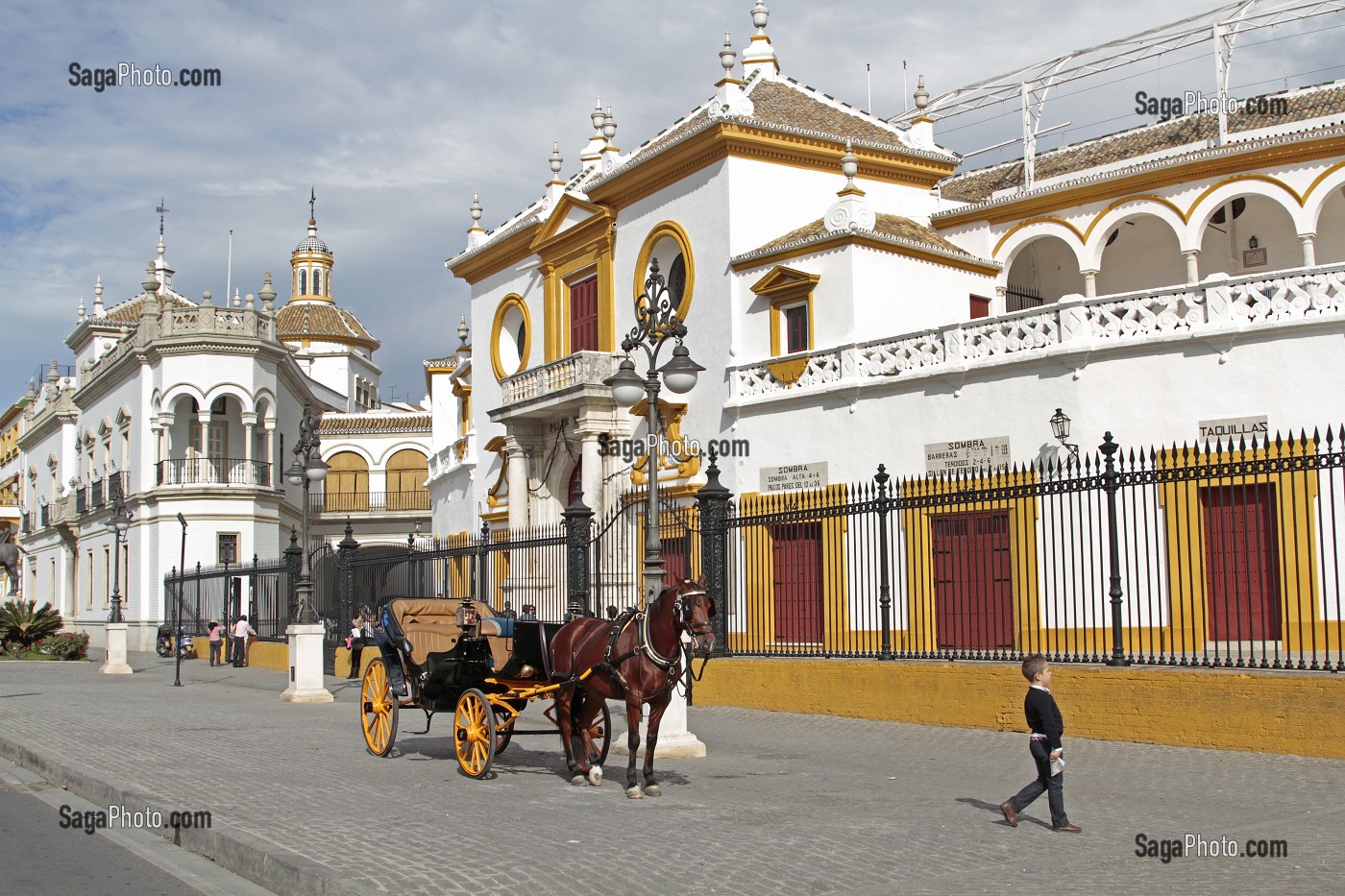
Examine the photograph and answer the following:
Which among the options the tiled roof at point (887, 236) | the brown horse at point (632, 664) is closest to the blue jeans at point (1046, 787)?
the brown horse at point (632, 664)

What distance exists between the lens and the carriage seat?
12.1 m

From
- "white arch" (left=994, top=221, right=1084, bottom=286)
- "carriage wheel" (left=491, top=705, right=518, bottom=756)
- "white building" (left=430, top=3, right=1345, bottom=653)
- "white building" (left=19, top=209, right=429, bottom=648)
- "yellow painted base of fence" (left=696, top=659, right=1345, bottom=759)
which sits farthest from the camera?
"white building" (left=19, top=209, right=429, bottom=648)

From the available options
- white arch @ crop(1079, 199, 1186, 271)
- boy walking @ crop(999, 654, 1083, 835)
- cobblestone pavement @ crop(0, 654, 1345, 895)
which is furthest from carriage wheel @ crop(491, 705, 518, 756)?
white arch @ crop(1079, 199, 1186, 271)

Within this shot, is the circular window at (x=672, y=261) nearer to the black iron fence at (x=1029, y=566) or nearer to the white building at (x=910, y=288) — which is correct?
the white building at (x=910, y=288)

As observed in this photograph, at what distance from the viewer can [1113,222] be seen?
85.6 feet

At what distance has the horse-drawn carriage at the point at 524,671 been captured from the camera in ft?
31.6

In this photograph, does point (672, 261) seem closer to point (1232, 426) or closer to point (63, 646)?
point (1232, 426)

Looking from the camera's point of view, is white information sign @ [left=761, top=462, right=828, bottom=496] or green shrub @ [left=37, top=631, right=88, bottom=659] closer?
white information sign @ [left=761, top=462, right=828, bottom=496]

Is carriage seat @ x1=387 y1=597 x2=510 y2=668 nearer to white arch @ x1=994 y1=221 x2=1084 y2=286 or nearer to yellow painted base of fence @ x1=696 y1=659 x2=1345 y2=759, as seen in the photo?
yellow painted base of fence @ x1=696 y1=659 x2=1345 y2=759

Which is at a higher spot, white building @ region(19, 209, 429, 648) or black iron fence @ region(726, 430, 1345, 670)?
white building @ region(19, 209, 429, 648)

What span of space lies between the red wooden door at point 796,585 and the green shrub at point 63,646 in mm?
19993

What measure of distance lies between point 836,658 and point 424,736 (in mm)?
4745

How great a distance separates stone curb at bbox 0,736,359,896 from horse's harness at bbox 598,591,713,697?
2.89 meters

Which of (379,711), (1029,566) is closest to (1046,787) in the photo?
(379,711)
